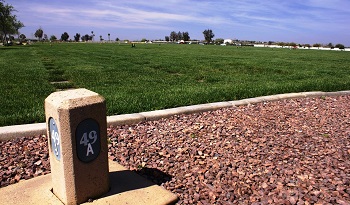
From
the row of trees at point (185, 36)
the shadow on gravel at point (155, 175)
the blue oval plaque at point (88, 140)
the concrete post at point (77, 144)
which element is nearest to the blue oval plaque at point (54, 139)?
the concrete post at point (77, 144)

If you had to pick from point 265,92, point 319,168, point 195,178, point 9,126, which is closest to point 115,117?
point 9,126

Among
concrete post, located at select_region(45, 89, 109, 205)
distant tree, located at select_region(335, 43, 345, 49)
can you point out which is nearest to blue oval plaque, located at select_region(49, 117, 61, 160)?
concrete post, located at select_region(45, 89, 109, 205)

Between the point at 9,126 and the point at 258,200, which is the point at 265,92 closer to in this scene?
the point at 258,200

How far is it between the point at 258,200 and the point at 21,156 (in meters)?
2.83

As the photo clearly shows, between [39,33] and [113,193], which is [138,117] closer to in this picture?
[113,193]

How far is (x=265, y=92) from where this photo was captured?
7594 millimetres

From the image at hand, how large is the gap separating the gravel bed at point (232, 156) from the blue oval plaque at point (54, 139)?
3.09 feet

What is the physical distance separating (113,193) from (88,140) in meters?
0.65

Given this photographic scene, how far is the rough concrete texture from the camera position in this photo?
2.90 metres

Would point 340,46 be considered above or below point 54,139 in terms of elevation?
above

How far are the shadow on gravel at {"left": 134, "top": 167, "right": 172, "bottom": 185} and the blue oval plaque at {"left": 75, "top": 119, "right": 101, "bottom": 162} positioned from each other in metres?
0.82

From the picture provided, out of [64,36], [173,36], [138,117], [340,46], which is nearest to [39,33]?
[64,36]

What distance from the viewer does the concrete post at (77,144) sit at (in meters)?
2.59

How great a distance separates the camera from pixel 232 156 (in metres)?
3.85
